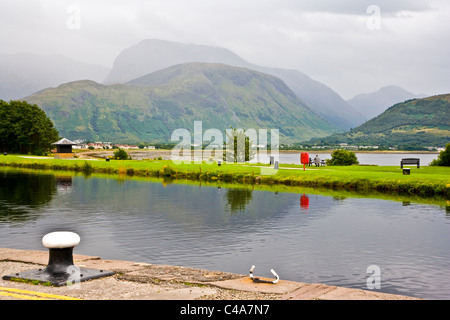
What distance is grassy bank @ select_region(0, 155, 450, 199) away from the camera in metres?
56.5

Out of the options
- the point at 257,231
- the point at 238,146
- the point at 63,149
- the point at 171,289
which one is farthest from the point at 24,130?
the point at 171,289

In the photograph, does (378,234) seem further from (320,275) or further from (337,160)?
(337,160)

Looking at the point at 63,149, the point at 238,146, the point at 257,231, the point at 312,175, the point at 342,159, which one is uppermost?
the point at 238,146

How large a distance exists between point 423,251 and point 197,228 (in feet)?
47.1

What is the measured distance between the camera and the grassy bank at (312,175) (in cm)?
5650

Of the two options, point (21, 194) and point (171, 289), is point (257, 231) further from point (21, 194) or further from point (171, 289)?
point (21, 194)

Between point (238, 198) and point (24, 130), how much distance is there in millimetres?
93887

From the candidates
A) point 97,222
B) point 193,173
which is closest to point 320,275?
point 97,222

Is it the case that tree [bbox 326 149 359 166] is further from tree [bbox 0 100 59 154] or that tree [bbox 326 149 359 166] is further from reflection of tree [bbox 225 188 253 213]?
tree [bbox 0 100 59 154]

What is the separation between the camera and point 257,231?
112ft

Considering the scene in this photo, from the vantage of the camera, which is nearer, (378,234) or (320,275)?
(320,275)

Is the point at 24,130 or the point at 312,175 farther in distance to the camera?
the point at 24,130
